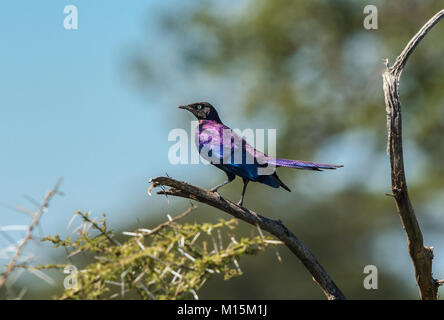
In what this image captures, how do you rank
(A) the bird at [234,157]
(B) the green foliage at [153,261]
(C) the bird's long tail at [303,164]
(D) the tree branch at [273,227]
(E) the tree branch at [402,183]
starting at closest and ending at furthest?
(B) the green foliage at [153,261] < (E) the tree branch at [402,183] < (D) the tree branch at [273,227] < (C) the bird's long tail at [303,164] < (A) the bird at [234,157]

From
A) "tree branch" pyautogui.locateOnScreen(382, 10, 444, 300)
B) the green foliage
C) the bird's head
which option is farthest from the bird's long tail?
the green foliage

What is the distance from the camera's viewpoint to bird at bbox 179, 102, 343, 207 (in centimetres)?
572

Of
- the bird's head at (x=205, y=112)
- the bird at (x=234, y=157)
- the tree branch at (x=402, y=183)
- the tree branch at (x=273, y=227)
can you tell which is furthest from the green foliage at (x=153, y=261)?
the bird's head at (x=205, y=112)

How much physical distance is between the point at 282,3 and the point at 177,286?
74.0 ft

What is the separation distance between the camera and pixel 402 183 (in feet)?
14.9

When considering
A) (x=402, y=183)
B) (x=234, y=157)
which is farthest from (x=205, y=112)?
(x=402, y=183)

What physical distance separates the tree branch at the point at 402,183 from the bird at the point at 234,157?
811 millimetres

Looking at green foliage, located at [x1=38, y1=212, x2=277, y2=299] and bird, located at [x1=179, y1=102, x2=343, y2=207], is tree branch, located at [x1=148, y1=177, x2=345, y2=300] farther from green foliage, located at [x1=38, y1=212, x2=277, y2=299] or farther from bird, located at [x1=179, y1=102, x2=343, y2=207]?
green foliage, located at [x1=38, y1=212, x2=277, y2=299]

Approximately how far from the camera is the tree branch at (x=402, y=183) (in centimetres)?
456

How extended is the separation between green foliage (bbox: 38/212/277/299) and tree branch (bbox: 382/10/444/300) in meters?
1.61

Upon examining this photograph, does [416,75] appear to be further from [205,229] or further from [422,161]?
[205,229]

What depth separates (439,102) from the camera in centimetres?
2300

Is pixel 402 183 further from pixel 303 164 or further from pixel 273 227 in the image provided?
pixel 273 227

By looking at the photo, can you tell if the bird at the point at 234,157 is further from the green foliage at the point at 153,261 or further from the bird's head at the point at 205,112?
the green foliage at the point at 153,261
